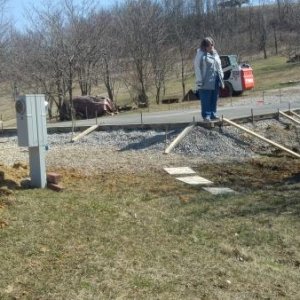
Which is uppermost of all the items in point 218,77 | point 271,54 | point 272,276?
point 271,54

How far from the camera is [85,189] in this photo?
748 centimetres

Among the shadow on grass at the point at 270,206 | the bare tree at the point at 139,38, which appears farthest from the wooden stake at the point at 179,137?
the bare tree at the point at 139,38

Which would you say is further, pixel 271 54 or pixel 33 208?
pixel 271 54

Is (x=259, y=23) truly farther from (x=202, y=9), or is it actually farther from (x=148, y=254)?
(x=148, y=254)

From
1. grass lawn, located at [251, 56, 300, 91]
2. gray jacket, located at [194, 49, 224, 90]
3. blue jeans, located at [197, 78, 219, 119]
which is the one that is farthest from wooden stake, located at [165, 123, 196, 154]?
grass lawn, located at [251, 56, 300, 91]

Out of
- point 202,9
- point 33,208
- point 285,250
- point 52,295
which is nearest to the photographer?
point 52,295

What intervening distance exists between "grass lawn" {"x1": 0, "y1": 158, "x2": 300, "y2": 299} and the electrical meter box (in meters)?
0.67

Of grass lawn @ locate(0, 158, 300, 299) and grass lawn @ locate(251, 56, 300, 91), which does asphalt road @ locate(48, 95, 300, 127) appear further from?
grass lawn @ locate(251, 56, 300, 91)

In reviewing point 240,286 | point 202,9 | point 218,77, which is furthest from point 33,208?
point 202,9

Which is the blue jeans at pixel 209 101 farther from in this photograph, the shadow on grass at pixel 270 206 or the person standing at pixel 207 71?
the shadow on grass at pixel 270 206

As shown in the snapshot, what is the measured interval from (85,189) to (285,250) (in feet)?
9.21

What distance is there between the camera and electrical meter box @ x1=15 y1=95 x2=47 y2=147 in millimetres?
7281

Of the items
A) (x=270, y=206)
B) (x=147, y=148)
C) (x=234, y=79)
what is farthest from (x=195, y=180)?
(x=234, y=79)

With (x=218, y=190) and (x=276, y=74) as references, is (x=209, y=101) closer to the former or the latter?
(x=218, y=190)
